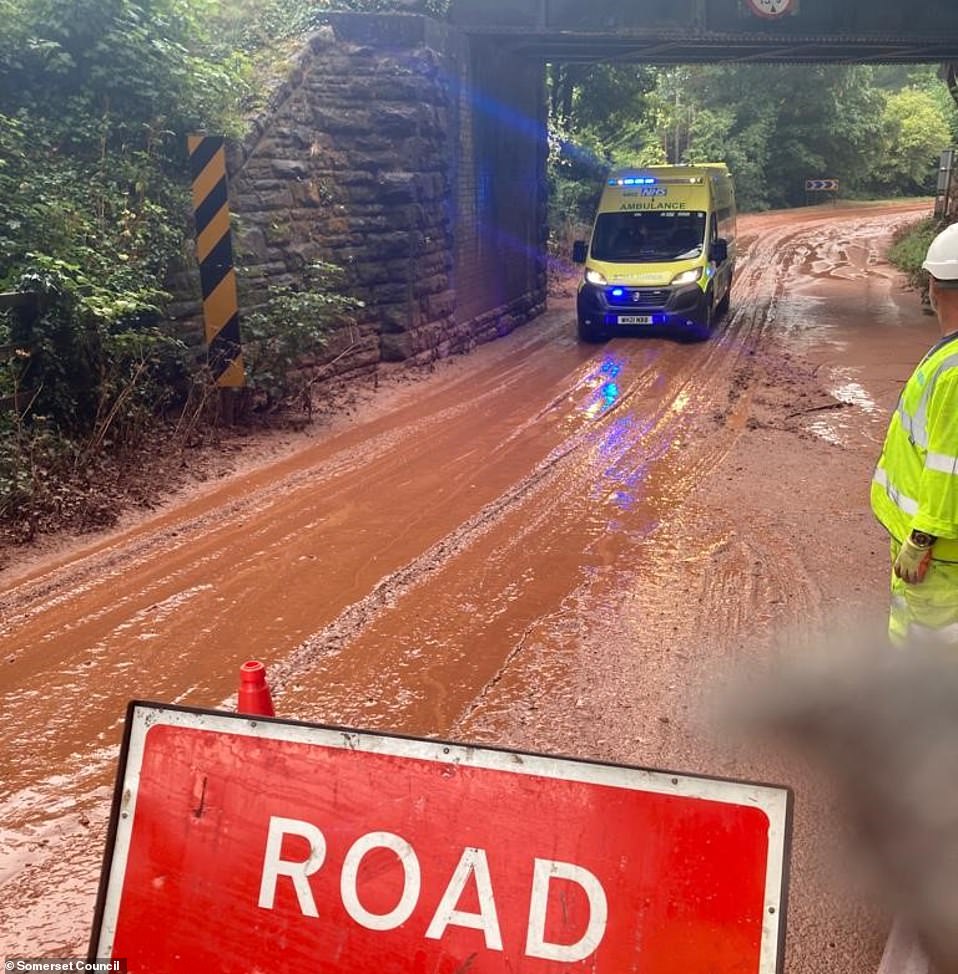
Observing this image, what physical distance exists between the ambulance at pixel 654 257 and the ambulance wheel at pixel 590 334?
16mm

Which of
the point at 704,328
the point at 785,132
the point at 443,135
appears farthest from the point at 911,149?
the point at 443,135

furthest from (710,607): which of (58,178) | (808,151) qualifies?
(808,151)

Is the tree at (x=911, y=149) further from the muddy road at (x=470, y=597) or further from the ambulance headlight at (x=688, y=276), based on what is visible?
the muddy road at (x=470, y=597)

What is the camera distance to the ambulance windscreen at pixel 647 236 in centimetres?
1512

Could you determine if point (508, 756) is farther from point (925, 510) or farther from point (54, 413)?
point (54, 413)

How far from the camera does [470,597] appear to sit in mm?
5566

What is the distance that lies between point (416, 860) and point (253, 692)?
76cm

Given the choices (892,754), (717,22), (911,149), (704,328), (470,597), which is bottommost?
(470,597)

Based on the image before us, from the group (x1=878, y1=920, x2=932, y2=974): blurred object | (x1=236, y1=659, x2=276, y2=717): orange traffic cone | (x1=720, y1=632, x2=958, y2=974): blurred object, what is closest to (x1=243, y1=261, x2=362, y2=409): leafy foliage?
(x1=720, y1=632, x2=958, y2=974): blurred object

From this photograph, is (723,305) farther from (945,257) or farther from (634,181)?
(945,257)

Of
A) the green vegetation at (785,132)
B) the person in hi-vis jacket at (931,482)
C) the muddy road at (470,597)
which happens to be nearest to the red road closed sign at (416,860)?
the muddy road at (470,597)

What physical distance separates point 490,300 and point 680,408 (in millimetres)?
5762

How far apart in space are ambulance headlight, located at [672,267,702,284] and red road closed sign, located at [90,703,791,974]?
13264 mm

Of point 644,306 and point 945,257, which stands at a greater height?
point 945,257
